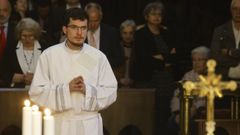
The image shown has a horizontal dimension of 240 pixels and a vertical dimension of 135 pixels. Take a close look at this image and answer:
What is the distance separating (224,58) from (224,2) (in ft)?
8.94

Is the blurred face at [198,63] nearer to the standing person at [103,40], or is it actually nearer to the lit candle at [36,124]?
the standing person at [103,40]

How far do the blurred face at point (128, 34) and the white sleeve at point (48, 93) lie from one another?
8.84ft

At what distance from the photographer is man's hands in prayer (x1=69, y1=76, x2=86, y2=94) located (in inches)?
282

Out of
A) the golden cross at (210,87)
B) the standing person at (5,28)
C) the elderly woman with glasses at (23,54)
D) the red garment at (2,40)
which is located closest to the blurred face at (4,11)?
the standing person at (5,28)

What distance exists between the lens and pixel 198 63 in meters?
9.65

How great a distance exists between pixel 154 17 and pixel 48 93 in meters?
2.83

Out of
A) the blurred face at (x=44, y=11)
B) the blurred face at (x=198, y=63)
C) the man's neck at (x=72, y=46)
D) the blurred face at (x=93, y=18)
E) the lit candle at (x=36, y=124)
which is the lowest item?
the lit candle at (x=36, y=124)

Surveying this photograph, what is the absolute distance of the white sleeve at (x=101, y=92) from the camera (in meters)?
7.32

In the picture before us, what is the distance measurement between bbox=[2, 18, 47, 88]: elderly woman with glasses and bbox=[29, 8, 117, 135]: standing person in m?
1.62

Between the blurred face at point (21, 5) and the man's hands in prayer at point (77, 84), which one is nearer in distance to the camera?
the man's hands in prayer at point (77, 84)

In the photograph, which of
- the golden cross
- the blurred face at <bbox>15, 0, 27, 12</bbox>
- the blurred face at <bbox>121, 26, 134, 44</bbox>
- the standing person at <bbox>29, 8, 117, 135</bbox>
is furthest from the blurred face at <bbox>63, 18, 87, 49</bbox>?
the golden cross

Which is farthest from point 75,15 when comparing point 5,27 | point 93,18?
point 5,27

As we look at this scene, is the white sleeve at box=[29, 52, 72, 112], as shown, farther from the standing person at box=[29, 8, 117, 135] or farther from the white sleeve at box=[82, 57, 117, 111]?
the white sleeve at box=[82, 57, 117, 111]

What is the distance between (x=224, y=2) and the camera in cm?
1187
